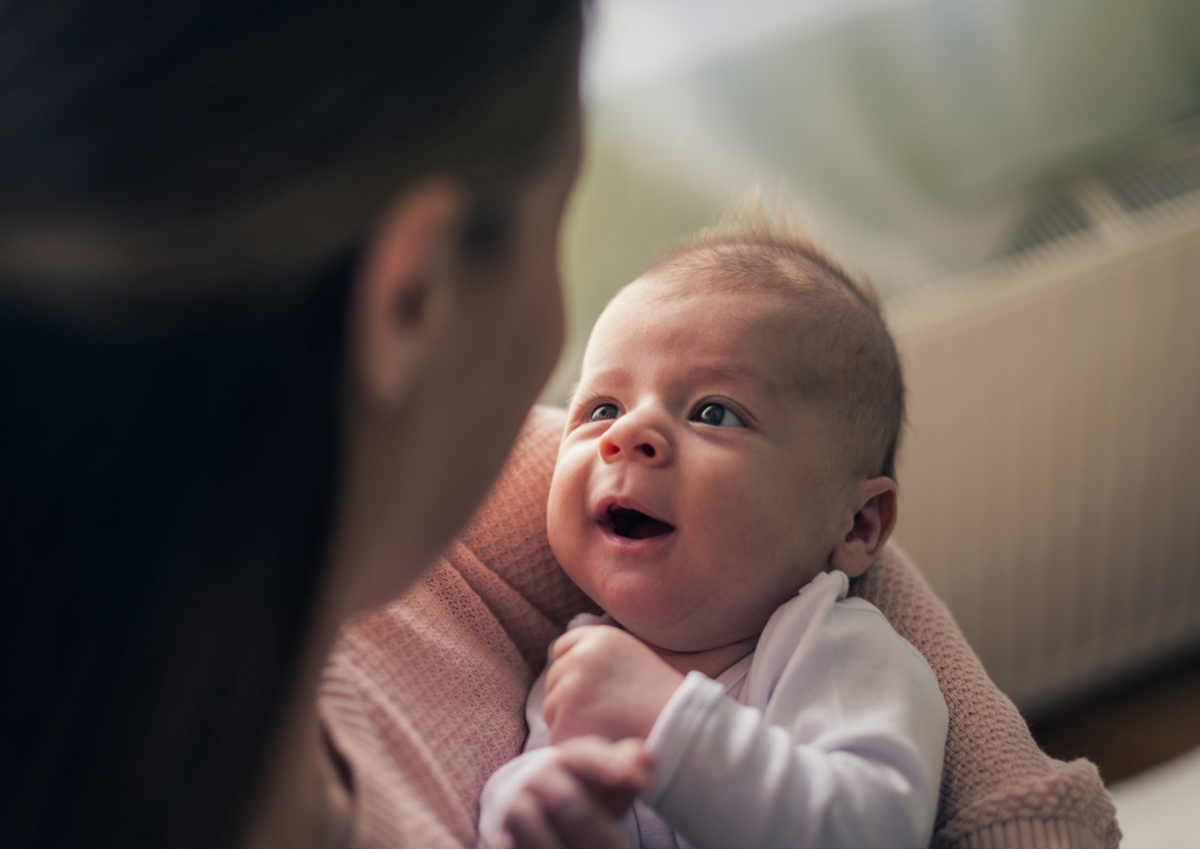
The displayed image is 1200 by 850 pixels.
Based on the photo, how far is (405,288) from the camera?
0.43m

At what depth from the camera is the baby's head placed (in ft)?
2.65

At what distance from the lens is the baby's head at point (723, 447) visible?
81 cm

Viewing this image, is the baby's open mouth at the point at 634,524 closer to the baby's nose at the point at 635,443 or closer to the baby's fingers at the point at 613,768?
the baby's nose at the point at 635,443

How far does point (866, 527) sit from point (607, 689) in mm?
348

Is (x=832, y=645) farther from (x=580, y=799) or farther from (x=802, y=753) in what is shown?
(x=580, y=799)

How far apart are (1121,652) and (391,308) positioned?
1797 millimetres

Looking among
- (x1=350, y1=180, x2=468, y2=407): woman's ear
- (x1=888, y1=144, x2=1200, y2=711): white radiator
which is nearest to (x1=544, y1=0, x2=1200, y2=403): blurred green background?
(x1=888, y1=144, x2=1200, y2=711): white radiator

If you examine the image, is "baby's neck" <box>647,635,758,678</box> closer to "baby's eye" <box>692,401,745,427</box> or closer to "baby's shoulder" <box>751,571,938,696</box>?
"baby's shoulder" <box>751,571,938,696</box>

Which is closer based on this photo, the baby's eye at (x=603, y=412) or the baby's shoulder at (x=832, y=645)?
the baby's shoulder at (x=832, y=645)

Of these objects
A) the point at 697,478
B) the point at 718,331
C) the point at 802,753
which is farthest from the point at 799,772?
the point at 718,331

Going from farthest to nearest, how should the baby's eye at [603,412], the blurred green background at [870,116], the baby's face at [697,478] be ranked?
the blurred green background at [870,116], the baby's eye at [603,412], the baby's face at [697,478]

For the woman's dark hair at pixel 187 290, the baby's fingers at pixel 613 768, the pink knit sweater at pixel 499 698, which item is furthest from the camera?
the pink knit sweater at pixel 499 698

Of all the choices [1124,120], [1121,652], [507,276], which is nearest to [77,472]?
Result: [507,276]

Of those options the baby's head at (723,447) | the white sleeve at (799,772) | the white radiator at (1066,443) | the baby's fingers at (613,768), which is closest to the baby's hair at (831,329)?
the baby's head at (723,447)
